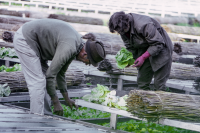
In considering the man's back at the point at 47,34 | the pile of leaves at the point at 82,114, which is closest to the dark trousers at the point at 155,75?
the pile of leaves at the point at 82,114

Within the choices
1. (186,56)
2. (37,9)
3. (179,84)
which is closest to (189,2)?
(186,56)

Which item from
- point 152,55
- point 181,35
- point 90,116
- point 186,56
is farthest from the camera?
point 181,35

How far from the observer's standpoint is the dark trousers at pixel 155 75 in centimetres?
401

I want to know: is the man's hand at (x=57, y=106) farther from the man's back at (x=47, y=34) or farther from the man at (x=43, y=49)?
the man's back at (x=47, y=34)

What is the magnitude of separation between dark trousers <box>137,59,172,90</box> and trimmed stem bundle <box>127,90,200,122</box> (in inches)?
28.2

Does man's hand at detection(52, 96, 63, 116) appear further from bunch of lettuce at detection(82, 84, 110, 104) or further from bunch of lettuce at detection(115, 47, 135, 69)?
bunch of lettuce at detection(115, 47, 135, 69)

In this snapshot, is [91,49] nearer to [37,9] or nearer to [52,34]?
[52,34]

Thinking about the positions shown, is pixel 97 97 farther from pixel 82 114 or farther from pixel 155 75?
pixel 155 75

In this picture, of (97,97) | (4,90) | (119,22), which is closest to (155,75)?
(97,97)

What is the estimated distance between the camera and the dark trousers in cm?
401

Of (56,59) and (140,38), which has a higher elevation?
(140,38)

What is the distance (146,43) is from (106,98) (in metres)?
1.02

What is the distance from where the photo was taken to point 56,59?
10.3ft

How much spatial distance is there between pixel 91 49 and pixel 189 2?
1057 centimetres
